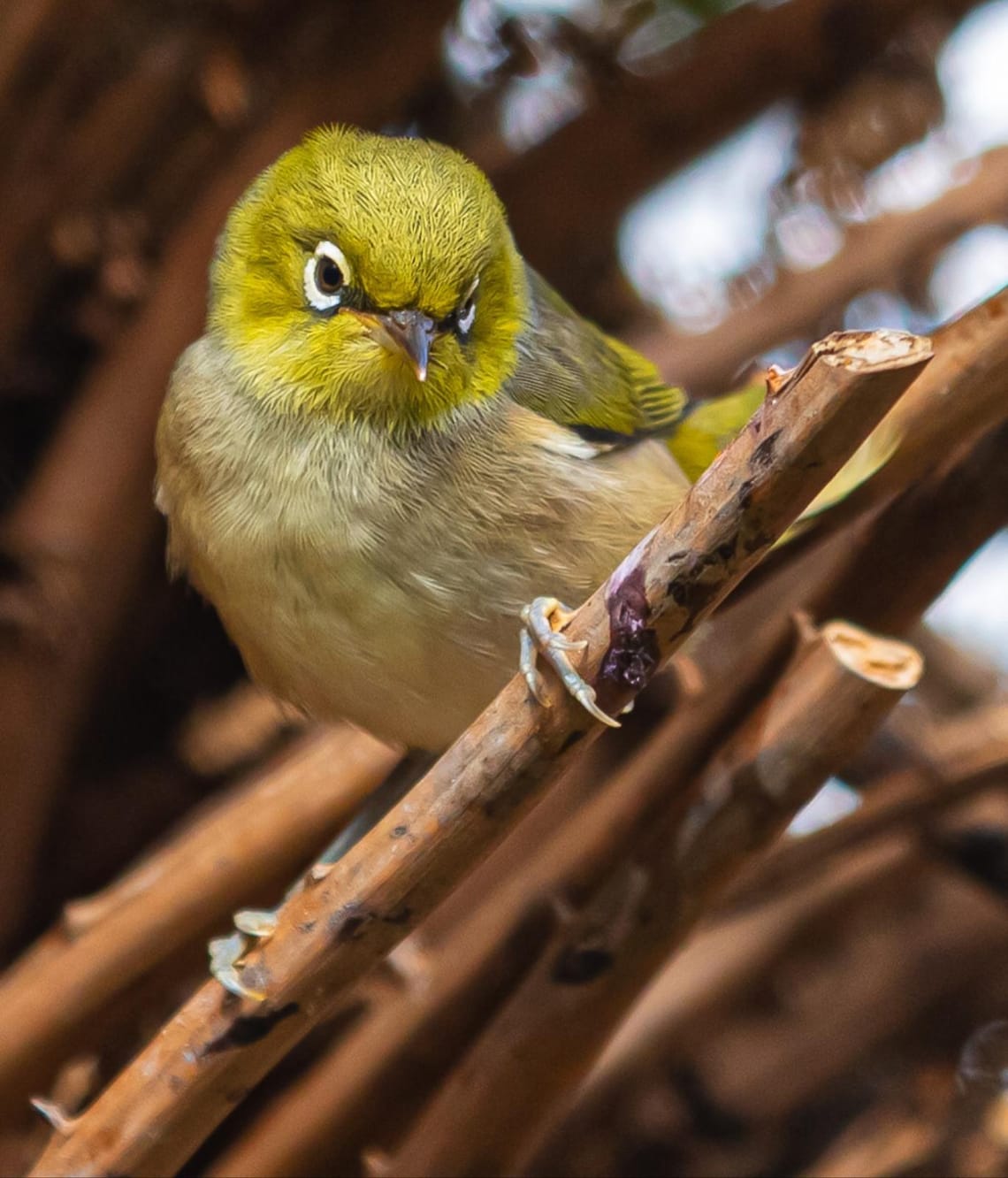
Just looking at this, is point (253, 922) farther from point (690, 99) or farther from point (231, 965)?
point (690, 99)

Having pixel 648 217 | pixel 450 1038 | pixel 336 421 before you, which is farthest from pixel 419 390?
pixel 648 217

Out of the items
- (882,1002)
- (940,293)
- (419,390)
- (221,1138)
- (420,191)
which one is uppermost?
(420,191)

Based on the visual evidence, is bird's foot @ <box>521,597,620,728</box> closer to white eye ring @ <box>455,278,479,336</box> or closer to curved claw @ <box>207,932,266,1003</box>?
curved claw @ <box>207,932,266,1003</box>

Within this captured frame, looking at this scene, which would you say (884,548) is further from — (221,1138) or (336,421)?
(221,1138)

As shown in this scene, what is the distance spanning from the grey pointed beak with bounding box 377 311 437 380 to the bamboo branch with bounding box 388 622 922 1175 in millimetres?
440

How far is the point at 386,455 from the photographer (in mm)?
1397

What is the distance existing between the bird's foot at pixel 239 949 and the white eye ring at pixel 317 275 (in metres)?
0.59

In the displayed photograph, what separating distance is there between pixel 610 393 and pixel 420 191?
13.8 inches

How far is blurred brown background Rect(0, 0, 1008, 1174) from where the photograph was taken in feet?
5.65

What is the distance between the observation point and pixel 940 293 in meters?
2.17

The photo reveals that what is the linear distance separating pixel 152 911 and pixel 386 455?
0.55 metres

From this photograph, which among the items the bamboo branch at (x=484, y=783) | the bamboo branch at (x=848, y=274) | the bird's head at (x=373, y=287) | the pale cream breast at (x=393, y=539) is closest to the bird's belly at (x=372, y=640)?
the pale cream breast at (x=393, y=539)

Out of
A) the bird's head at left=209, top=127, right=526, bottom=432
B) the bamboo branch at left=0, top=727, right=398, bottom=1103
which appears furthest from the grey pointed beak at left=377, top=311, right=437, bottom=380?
the bamboo branch at left=0, top=727, right=398, bottom=1103

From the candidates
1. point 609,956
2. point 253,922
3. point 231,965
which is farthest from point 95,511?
point 609,956
